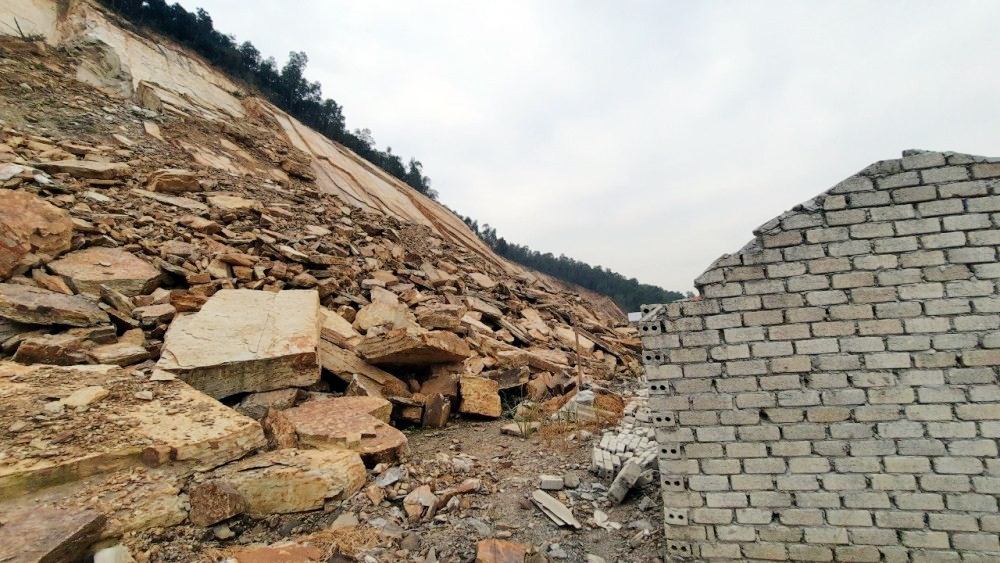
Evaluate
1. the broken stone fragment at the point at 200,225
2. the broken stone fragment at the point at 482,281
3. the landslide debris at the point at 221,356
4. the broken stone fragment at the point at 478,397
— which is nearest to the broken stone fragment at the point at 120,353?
the landslide debris at the point at 221,356

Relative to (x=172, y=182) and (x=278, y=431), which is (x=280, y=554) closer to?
(x=278, y=431)

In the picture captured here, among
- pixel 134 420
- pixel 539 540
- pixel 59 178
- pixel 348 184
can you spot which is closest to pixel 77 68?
pixel 348 184

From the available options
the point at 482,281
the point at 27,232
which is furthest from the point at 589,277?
the point at 27,232

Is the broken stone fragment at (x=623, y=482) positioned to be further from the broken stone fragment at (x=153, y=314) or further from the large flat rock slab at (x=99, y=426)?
the broken stone fragment at (x=153, y=314)

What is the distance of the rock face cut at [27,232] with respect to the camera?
5496 mm

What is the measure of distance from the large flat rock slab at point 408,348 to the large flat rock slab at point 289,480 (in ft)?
7.17

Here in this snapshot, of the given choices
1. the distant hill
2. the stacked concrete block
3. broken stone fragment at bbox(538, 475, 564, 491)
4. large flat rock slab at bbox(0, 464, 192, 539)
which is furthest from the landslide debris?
the distant hill

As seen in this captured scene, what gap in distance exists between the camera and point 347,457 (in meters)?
3.83

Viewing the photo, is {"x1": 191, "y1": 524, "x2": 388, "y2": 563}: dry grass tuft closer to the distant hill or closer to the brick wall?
the brick wall

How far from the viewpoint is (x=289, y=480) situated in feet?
11.3

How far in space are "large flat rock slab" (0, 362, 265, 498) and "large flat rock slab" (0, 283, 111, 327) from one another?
1.02 metres

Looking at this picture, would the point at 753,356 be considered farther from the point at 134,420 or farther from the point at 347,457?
the point at 134,420

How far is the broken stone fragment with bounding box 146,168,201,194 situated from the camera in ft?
32.7

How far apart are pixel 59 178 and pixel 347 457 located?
9252 millimetres
